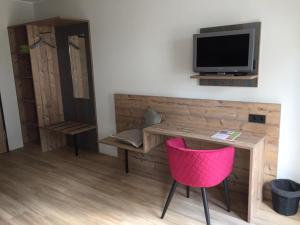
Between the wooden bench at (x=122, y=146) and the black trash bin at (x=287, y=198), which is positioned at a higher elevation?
the wooden bench at (x=122, y=146)

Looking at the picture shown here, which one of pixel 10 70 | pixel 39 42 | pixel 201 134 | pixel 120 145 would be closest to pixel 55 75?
pixel 39 42

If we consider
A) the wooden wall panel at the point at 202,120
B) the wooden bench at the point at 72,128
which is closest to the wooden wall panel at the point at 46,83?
the wooden bench at the point at 72,128

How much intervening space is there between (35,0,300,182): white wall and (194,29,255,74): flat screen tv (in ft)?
0.67

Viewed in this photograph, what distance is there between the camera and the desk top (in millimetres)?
2265

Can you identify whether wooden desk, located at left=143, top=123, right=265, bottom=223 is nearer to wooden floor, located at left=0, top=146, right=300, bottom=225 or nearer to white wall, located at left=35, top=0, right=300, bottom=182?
wooden floor, located at left=0, top=146, right=300, bottom=225

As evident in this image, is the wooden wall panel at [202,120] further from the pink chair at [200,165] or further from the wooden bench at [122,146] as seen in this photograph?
the pink chair at [200,165]

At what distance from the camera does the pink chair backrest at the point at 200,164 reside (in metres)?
2.08

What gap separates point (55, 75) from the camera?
14.2ft

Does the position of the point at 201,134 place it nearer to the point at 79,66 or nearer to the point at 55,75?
the point at 79,66

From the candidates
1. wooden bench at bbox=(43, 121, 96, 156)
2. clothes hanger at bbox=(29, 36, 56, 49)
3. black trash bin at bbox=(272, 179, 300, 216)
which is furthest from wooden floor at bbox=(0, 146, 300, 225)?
clothes hanger at bbox=(29, 36, 56, 49)

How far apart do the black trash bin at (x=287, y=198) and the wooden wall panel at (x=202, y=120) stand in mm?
159

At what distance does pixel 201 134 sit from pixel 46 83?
2783 millimetres

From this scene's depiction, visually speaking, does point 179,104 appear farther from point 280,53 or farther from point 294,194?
point 294,194

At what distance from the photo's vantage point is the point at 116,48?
3.50 metres
